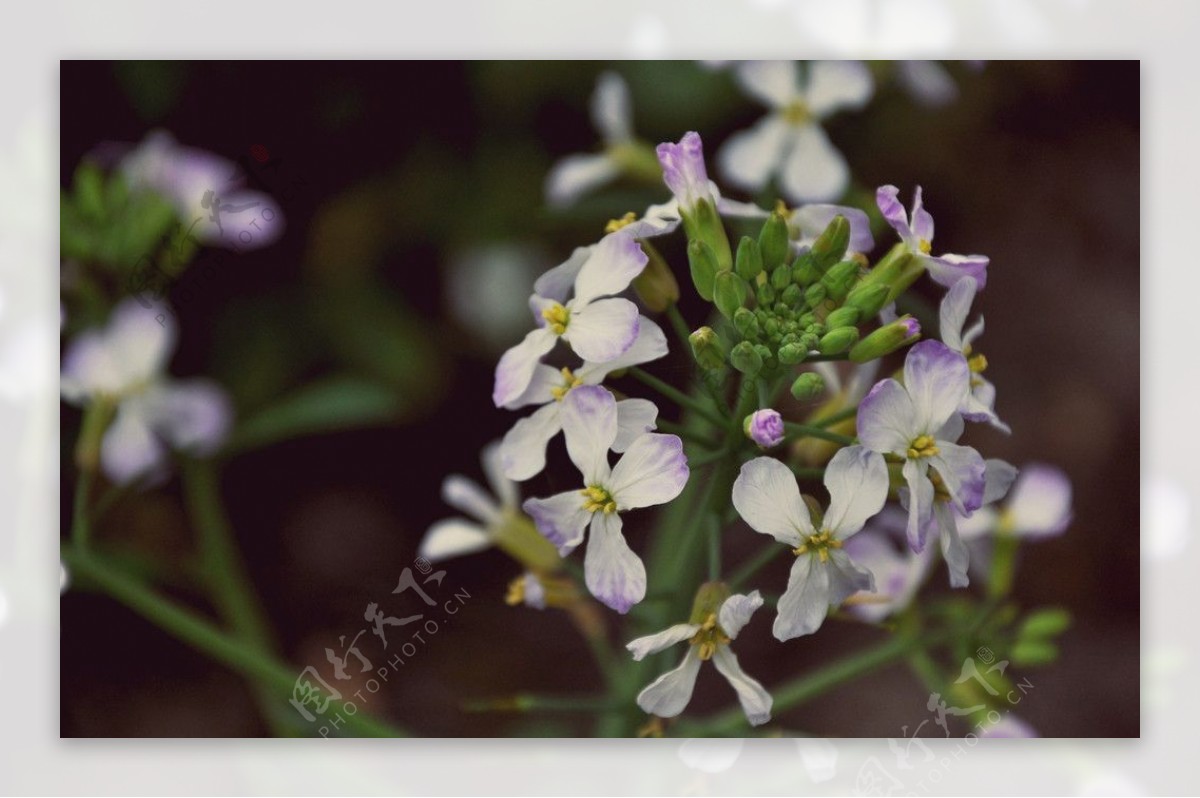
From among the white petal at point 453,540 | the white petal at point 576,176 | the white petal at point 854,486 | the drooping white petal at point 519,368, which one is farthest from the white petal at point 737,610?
the white petal at point 576,176

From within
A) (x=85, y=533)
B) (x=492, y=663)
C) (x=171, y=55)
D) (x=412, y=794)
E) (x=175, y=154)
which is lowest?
(x=412, y=794)

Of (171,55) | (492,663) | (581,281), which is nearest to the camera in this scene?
(581,281)

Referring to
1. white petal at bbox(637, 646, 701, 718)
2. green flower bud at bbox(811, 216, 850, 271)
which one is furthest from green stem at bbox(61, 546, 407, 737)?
green flower bud at bbox(811, 216, 850, 271)

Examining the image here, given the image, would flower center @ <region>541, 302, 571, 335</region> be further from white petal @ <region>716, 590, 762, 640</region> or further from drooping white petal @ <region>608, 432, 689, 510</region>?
white petal @ <region>716, 590, 762, 640</region>

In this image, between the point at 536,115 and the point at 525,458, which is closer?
the point at 525,458

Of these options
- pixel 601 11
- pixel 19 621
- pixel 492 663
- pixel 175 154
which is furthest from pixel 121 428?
pixel 601 11

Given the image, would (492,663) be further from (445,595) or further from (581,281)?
(581,281)
